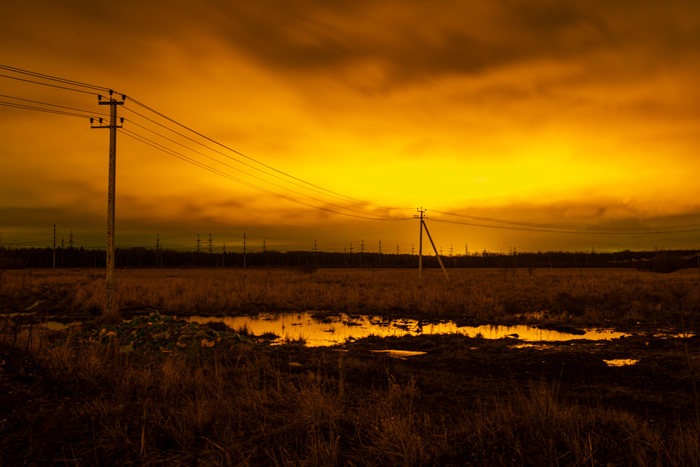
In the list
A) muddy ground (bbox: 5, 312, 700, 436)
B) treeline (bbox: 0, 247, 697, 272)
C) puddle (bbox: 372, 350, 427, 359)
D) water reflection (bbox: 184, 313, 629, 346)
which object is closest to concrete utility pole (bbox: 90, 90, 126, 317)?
water reflection (bbox: 184, 313, 629, 346)

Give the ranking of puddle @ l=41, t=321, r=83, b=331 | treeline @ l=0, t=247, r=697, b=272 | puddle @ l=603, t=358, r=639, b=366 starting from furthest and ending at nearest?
treeline @ l=0, t=247, r=697, b=272
puddle @ l=41, t=321, r=83, b=331
puddle @ l=603, t=358, r=639, b=366

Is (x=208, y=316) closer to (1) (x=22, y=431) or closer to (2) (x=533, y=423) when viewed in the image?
(1) (x=22, y=431)

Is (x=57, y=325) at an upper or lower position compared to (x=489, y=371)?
lower

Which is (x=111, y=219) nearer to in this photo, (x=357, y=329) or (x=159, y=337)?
(x=159, y=337)

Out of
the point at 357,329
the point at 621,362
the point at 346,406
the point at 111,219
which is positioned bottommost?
the point at 357,329

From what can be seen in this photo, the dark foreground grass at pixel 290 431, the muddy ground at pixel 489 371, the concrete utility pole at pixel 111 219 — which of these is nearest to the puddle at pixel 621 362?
the muddy ground at pixel 489 371

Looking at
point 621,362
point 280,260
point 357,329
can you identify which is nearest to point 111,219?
point 357,329

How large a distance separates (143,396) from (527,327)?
1637cm

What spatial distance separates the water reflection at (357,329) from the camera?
16.5m

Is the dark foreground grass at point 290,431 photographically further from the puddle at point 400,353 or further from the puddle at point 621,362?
the puddle at point 400,353

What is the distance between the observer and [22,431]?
4891mm

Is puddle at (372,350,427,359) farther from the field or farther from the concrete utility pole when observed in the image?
the concrete utility pole

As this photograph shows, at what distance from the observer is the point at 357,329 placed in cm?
1895

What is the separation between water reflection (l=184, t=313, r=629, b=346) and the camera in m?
16.5
